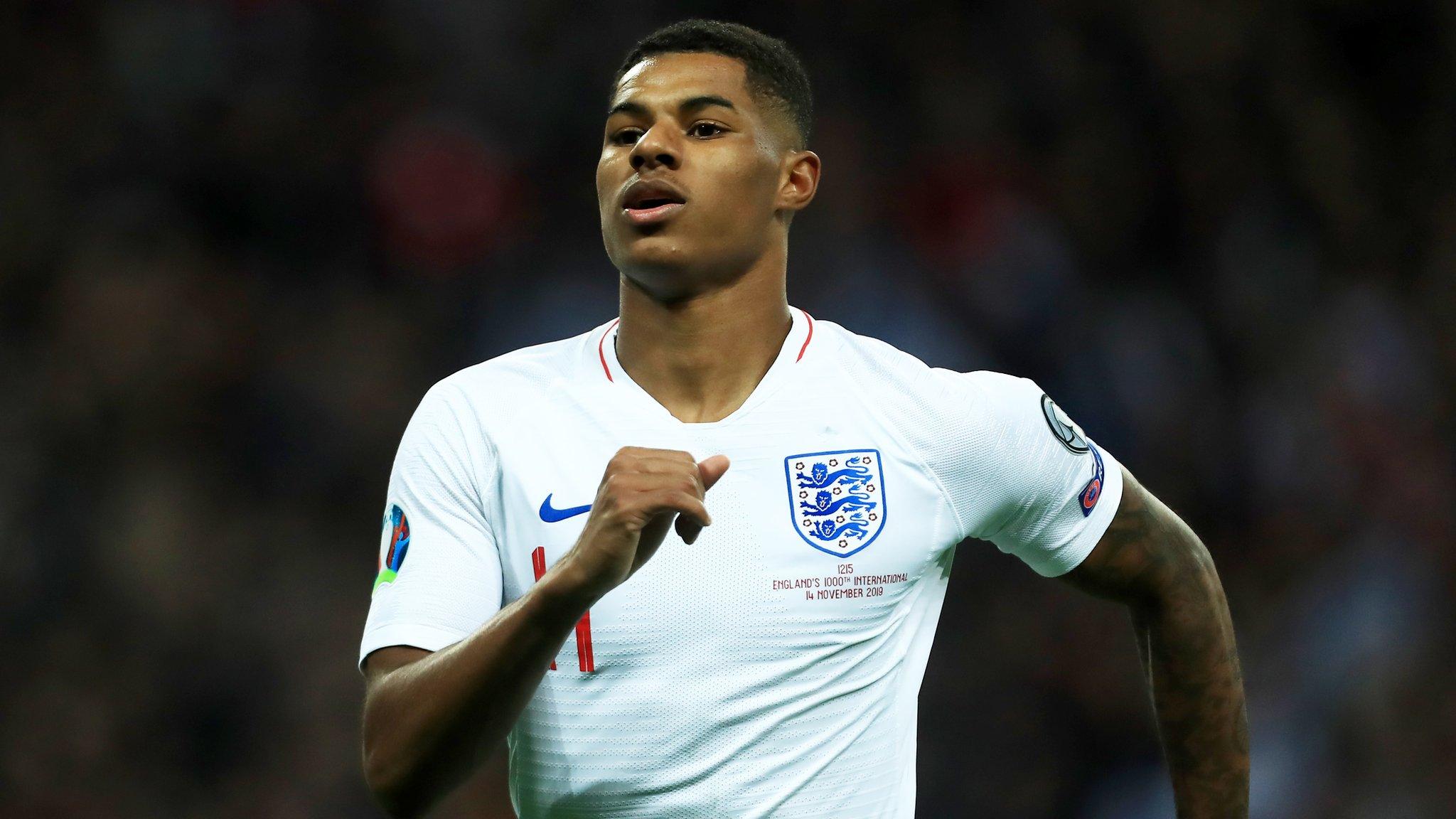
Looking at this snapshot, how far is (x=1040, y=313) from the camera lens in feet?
21.3

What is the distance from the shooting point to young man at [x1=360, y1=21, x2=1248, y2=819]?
8.46 feet

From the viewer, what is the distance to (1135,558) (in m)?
3.12

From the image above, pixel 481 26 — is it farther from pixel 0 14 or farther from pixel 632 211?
pixel 632 211

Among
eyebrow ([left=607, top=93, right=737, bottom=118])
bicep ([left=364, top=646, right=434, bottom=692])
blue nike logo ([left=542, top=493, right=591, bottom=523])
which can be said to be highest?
eyebrow ([left=607, top=93, right=737, bottom=118])

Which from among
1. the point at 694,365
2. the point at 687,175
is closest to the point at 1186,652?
the point at 694,365

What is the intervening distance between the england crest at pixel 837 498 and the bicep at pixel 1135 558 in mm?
583

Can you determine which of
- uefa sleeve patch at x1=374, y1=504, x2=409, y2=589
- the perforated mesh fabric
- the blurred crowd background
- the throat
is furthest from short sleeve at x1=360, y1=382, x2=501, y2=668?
the blurred crowd background

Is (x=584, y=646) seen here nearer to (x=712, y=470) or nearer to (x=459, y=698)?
(x=459, y=698)

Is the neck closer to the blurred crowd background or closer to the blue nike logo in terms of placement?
the blue nike logo

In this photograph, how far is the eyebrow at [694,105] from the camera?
2.96 meters

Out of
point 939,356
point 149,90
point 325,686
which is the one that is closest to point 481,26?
point 149,90

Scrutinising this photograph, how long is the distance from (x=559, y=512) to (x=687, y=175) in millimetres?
704

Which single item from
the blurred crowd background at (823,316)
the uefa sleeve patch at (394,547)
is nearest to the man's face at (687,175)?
the uefa sleeve patch at (394,547)

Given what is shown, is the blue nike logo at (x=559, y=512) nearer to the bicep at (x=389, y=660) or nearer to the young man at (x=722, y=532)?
the young man at (x=722, y=532)
